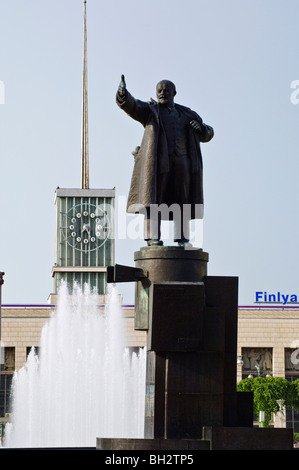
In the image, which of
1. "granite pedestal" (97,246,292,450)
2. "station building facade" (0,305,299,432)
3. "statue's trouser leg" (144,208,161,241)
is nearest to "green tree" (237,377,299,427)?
"station building facade" (0,305,299,432)

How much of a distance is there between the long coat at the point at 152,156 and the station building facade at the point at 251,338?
2054 inches

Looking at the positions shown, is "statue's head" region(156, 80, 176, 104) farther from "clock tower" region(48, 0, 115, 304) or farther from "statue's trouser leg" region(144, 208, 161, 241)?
"clock tower" region(48, 0, 115, 304)

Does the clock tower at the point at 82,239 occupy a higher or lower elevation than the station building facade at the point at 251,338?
higher

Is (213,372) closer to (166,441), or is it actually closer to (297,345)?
(166,441)

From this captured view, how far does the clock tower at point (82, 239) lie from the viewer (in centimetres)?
8331

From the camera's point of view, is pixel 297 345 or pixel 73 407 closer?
pixel 73 407

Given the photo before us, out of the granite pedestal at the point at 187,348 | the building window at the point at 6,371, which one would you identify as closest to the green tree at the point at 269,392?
the building window at the point at 6,371

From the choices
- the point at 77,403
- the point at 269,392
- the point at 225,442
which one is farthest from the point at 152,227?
the point at 269,392

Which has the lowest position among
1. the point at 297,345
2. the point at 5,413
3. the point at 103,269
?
the point at 5,413

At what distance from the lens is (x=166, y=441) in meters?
12.5

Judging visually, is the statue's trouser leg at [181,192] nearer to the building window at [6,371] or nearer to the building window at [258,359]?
the building window at [258,359]

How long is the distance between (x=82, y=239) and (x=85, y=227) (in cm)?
114
